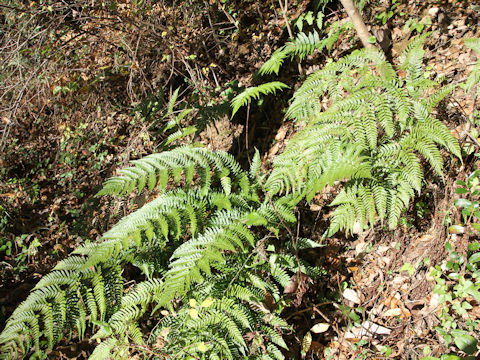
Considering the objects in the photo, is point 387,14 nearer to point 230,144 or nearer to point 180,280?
point 230,144

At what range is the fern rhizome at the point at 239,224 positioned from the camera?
7.60ft

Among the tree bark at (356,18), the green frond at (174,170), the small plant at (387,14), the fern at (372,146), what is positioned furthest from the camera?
the small plant at (387,14)

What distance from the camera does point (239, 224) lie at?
2.69m

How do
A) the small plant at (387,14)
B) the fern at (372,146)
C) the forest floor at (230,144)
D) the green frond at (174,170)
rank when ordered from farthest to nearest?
1. the small plant at (387,14)
2. the green frond at (174,170)
3. the forest floor at (230,144)
4. the fern at (372,146)

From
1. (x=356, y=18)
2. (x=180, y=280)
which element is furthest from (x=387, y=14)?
(x=180, y=280)

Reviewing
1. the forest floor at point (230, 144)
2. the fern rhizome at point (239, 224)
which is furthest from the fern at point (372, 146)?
the forest floor at point (230, 144)

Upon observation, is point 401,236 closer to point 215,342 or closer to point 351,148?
point 351,148

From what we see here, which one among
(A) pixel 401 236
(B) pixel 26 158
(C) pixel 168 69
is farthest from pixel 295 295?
(B) pixel 26 158

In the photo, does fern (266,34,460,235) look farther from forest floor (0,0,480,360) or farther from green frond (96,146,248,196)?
green frond (96,146,248,196)

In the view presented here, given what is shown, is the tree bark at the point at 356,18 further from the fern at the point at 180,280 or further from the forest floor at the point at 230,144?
the fern at the point at 180,280

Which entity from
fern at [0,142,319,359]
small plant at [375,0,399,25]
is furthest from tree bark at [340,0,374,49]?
fern at [0,142,319,359]

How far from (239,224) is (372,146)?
1142 mm

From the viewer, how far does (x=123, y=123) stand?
5391 millimetres

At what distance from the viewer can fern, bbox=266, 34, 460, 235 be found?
2277 mm
